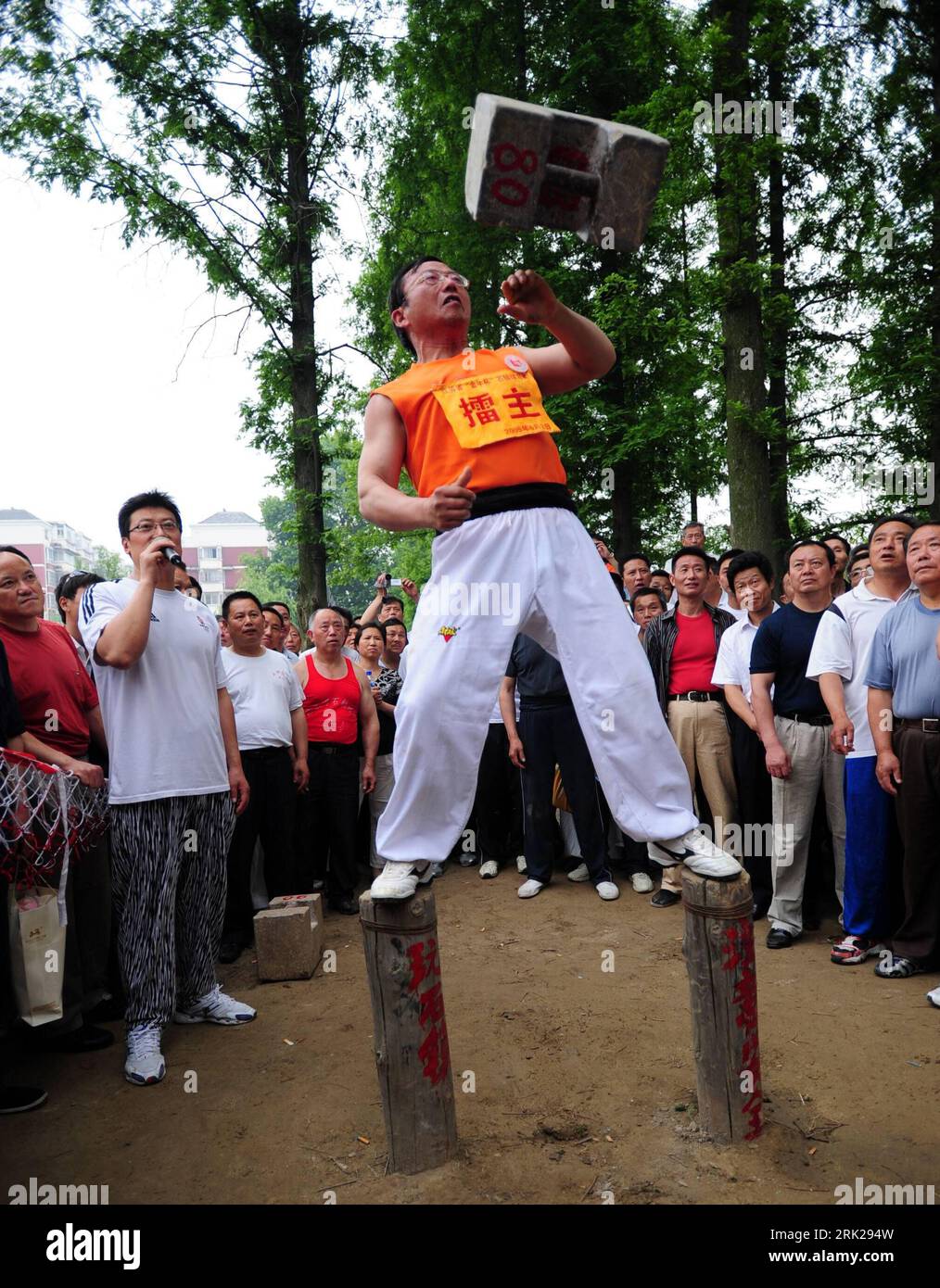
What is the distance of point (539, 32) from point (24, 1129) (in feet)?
51.0

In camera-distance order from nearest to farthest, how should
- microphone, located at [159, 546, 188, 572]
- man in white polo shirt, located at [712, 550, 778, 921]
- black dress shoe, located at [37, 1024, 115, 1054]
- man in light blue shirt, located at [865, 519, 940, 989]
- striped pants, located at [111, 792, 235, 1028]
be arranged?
microphone, located at [159, 546, 188, 572] < striped pants, located at [111, 792, 235, 1028] < black dress shoe, located at [37, 1024, 115, 1054] < man in light blue shirt, located at [865, 519, 940, 989] < man in white polo shirt, located at [712, 550, 778, 921]

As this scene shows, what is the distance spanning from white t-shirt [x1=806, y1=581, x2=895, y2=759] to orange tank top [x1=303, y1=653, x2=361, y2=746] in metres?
3.27

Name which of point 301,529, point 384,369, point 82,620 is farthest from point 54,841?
point 384,369

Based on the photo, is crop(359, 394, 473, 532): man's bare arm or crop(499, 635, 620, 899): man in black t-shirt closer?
crop(359, 394, 473, 532): man's bare arm

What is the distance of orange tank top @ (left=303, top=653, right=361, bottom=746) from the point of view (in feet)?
21.5

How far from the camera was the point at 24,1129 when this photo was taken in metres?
3.45

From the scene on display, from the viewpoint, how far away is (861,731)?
15.9 ft

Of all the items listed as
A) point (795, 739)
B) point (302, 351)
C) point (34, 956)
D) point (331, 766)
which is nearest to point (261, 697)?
point (331, 766)

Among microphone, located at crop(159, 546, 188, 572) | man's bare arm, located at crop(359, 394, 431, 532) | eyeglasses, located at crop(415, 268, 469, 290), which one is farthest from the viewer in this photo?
microphone, located at crop(159, 546, 188, 572)

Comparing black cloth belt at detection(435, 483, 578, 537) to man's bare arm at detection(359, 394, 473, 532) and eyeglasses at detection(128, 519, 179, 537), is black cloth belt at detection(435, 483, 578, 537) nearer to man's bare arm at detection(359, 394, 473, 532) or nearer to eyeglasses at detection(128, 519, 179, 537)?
man's bare arm at detection(359, 394, 473, 532)

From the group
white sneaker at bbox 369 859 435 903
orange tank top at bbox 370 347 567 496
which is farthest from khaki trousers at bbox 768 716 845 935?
white sneaker at bbox 369 859 435 903

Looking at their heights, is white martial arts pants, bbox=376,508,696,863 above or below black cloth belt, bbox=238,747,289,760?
above

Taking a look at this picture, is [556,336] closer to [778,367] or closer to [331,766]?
[331,766]

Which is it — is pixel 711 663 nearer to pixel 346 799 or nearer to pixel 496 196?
pixel 346 799
